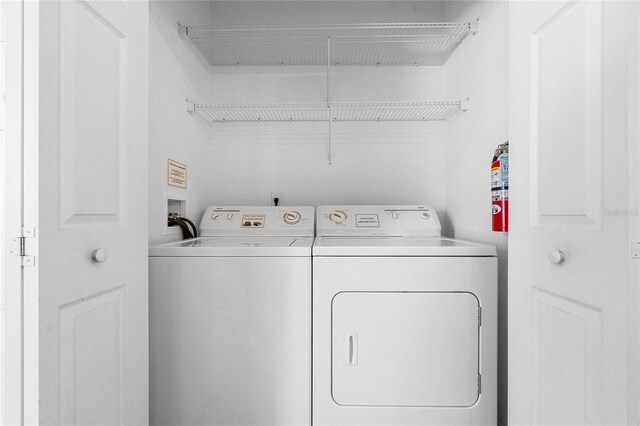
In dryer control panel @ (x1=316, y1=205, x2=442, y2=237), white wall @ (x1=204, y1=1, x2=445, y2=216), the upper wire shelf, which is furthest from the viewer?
white wall @ (x1=204, y1=1, x2=445, y2=216)

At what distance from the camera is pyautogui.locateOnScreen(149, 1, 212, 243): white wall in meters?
1.61

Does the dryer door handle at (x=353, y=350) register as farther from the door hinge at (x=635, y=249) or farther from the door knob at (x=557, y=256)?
the door hinge at (x=635, y=249)

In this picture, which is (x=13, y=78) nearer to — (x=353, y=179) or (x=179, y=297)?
(x=179, y=297)

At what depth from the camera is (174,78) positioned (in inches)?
71.4

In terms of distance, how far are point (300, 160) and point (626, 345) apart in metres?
1.93

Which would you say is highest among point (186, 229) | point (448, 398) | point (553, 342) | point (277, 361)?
point (186, 229)

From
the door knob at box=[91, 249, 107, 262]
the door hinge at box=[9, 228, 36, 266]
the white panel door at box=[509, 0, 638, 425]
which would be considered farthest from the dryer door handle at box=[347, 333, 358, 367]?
the door hinge at box=[9, 228, 36, 266]

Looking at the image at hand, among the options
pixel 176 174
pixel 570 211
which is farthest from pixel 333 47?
pixel 570 211

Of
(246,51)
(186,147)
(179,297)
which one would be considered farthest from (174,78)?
(179,297)

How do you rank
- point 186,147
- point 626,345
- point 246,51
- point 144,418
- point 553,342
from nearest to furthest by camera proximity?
1. point 626,345
2. point 553,342
3. point 144,418
4. point 186,147
5. point 246,51

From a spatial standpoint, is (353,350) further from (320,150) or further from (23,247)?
(320,150)

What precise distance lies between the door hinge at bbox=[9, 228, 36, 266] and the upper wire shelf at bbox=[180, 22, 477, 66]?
1703 mm

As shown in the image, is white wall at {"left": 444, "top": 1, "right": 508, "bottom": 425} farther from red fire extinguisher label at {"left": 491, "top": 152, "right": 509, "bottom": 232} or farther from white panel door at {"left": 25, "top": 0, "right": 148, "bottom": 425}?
white panel door at {"left": 25, "top": 0, "right": 148, "bottom": 425}

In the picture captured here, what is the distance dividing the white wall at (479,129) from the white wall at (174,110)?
1.66 metres
